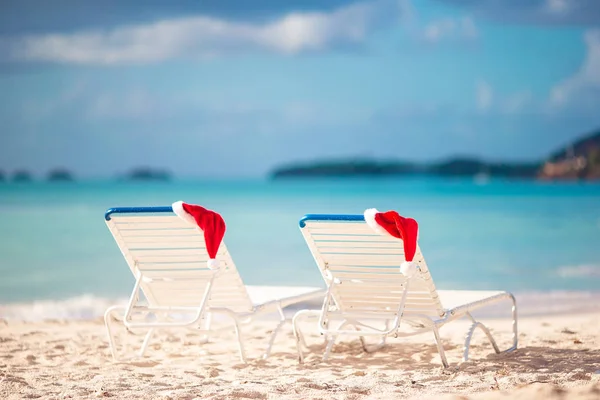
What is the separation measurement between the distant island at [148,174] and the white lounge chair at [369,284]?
45.2 m

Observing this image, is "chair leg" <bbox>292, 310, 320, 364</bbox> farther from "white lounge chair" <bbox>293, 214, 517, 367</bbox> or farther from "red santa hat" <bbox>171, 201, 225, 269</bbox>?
"red santa hat" <bbox>171, 201, 225, 269</bbox>

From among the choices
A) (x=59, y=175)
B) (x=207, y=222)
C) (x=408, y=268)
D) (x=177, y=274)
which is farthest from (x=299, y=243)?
(x=59, y=175)

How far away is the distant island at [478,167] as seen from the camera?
142 feet

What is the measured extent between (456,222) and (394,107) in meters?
27.9

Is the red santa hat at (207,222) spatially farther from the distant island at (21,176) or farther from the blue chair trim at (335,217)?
the distant island at (21,176)

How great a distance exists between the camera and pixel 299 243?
16.2 metres

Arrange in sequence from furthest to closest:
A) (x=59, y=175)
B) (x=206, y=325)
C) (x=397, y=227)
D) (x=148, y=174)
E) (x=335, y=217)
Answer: (x=148, y=174), (x=59, y=175), (x=206, y=325), (x=335, y=217), (x=397, y=227)

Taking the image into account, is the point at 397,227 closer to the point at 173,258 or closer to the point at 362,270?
the point at 362,270

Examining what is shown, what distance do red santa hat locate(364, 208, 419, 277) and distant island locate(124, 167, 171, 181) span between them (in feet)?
150

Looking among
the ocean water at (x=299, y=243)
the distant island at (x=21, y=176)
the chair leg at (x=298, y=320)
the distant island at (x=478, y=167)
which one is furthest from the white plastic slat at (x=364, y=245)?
the distant island at (x=21, y=176)

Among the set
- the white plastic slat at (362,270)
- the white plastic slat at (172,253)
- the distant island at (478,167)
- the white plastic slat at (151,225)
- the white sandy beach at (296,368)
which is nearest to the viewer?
the white sandy beach at (296,368)

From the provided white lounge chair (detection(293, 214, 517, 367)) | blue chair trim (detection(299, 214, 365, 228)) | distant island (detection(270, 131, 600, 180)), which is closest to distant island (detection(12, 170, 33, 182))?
distant island (detection(270, 131, 600, 180))

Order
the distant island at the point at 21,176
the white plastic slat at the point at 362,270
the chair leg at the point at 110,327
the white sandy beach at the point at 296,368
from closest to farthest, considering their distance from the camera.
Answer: the white sandy beach at the point at 296,368 → the white plastic slat at the point at 362,270 → the chair leg at the point at 110,327 → the distant island at the point at 21,176

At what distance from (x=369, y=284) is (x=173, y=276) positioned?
Result: 3.85 ft
